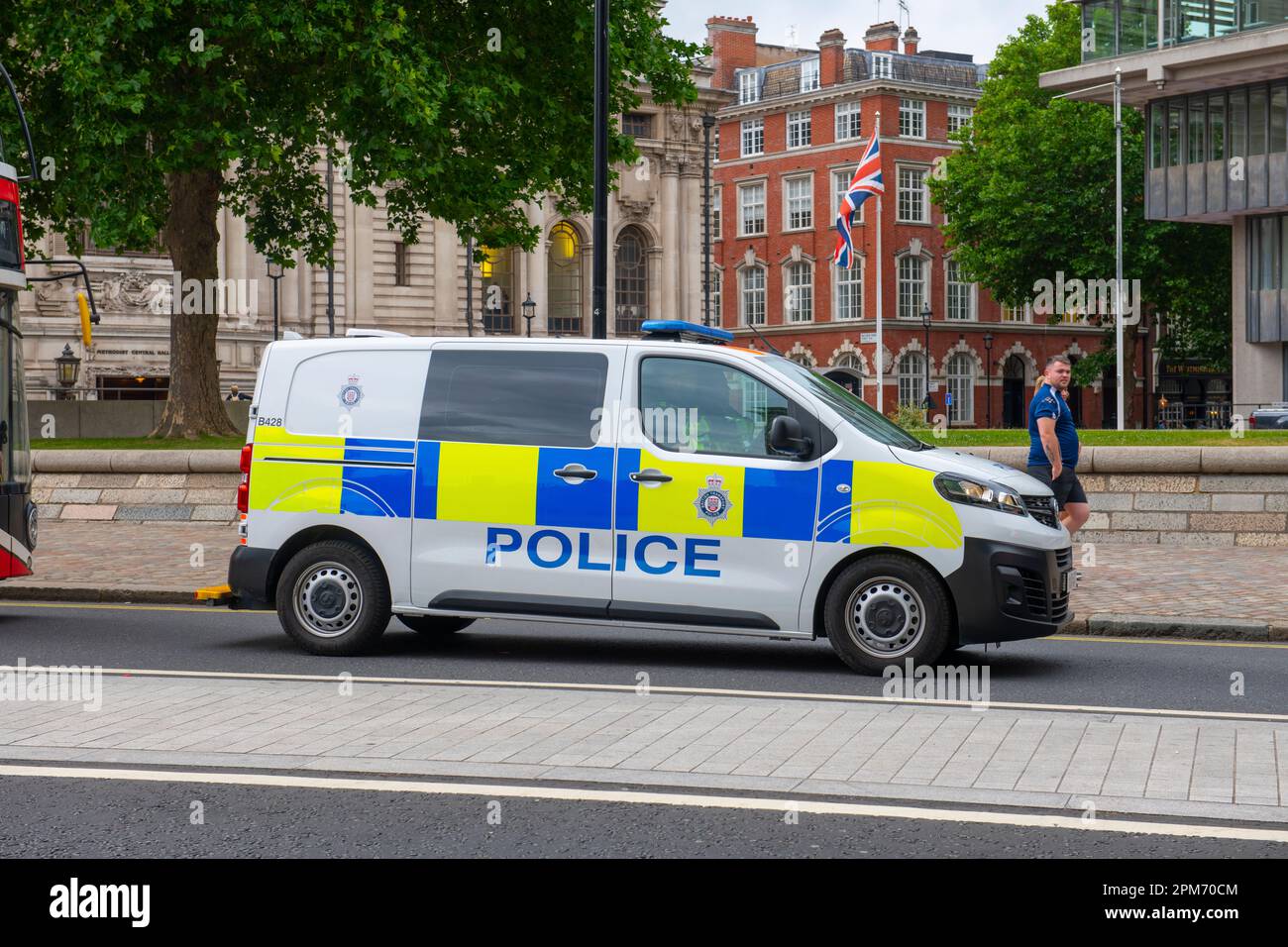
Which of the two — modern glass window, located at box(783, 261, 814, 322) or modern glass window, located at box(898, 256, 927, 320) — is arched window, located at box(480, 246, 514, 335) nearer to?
modern glass window, located at box(783, 261, 814, 322)

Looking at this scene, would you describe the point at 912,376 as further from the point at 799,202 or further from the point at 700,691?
the point at 700,691

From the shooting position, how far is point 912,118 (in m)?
77.4

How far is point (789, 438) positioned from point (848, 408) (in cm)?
59

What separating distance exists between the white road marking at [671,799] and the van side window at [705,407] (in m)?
3.97

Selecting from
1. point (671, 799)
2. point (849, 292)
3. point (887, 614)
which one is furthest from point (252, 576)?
point (849, 292)

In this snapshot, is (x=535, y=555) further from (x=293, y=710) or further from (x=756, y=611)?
(x=293, y=710)

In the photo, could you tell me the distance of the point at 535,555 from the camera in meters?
10.3

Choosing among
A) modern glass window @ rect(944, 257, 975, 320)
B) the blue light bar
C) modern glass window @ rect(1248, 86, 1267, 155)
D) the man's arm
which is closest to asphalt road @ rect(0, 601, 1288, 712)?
Answer: the blue light bar

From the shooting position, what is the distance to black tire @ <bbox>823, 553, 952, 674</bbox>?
966 centimetres

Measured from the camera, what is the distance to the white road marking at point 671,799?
575 centimetres

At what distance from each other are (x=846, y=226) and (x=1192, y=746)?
3435 cm

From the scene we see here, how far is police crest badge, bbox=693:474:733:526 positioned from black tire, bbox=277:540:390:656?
2.17 m
